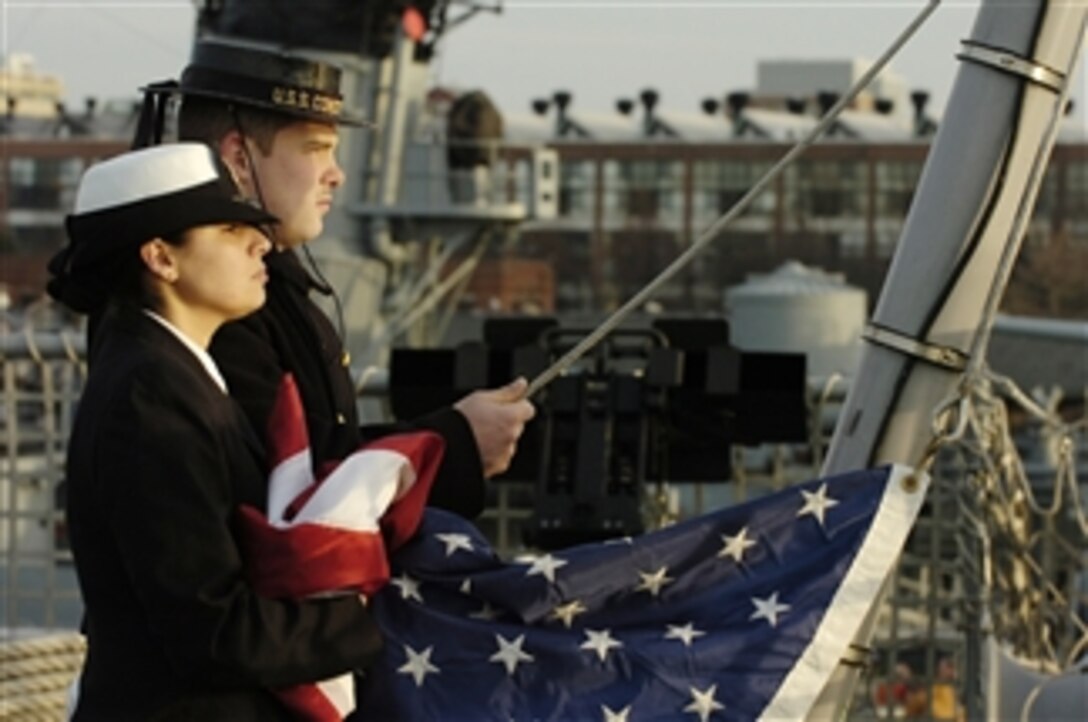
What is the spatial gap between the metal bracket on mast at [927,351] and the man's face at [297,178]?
1.15 m

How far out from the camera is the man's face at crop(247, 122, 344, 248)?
11.8ft

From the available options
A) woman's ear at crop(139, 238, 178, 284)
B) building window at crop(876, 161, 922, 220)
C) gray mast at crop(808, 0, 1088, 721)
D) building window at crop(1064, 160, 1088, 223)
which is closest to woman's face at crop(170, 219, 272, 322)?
woman's ear at crop(139, 238, 178, 284)

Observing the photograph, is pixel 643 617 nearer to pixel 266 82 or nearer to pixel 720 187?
pixel 266 82

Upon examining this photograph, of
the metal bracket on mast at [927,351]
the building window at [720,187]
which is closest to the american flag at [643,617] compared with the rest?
the metal bracket on mast at [927,351]

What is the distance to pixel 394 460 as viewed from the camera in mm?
3254

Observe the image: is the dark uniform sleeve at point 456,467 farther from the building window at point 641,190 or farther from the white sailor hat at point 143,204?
the building window at point 641,190

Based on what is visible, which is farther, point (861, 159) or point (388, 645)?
point (861, 159)

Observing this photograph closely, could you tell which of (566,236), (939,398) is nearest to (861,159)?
(566,236)

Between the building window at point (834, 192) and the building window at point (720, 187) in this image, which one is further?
the building window at point (834, 192)

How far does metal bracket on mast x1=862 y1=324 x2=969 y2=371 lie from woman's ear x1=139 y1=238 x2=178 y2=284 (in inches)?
61.6

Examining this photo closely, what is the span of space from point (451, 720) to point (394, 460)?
0.38 meters

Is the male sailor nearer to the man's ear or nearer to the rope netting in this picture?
the man's ear

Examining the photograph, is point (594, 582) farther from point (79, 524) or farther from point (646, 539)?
point (79, 524)

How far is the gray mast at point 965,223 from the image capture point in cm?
422
